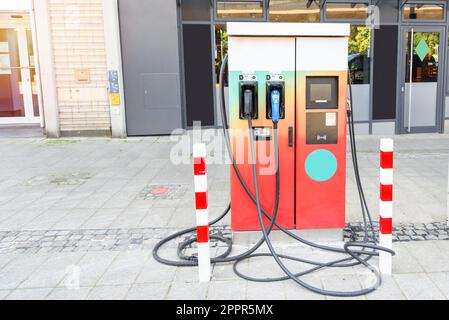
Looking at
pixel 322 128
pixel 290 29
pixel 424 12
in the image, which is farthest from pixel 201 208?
pixel 424 12

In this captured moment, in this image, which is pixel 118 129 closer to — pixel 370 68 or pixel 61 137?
pixel 61 137

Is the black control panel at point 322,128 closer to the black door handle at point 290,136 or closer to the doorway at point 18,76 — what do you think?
the black door handle at point 290,136

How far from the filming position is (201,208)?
342 cm

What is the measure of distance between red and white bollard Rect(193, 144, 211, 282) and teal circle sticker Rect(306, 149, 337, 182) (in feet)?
3.72

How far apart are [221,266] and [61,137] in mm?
7691

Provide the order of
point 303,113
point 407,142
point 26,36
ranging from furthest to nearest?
1. point 26,36
2. point 407,142
3. point 303,113

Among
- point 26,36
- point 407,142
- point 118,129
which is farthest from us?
point 26,36

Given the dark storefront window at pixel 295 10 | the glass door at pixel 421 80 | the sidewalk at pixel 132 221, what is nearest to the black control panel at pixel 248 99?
the sidewalk at pixel 132 221

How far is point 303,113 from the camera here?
13.0 feet

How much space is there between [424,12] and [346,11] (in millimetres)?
1819

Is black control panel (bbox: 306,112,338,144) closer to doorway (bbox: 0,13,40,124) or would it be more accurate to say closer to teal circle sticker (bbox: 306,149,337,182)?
teal circle sticker (bbox: 306,149,337,182)

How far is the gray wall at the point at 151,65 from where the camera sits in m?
9.62

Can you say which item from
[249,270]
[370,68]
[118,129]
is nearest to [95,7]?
[118,129]
